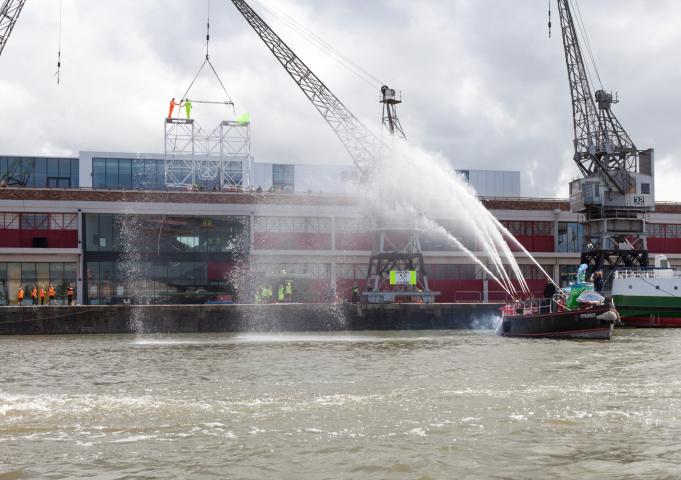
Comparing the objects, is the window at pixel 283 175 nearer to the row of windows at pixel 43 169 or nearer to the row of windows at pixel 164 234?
the row of windows at pixel 43 169

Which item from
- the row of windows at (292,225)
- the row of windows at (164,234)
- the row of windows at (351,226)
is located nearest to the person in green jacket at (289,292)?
the row of windows at (292,225)

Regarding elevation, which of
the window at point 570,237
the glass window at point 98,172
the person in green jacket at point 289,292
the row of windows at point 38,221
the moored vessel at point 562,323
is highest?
the glass window at point 98,172

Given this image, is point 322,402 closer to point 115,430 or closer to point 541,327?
point 115,430

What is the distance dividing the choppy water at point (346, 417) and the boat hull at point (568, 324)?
803 cm

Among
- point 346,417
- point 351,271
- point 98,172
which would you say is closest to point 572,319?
point 346,417

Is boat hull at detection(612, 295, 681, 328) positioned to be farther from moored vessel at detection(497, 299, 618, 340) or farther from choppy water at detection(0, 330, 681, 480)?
choppy water at detection(0, 330, 681, 480)

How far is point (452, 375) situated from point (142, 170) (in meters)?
72.5

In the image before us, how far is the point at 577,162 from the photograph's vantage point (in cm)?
6988

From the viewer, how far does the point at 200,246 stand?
68500 mm

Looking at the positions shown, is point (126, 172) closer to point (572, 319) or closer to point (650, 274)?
point (650, 274)

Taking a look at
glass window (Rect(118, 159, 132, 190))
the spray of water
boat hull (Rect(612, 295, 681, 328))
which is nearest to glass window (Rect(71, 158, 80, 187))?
glass window (Rect(118, 159, 132, 190))

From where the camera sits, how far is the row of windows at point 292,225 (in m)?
68.8

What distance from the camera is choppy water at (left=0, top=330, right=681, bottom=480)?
1367 centimetres

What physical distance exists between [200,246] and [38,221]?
13347 mm
